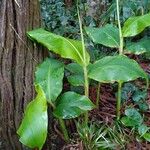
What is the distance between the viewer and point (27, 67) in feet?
6.07

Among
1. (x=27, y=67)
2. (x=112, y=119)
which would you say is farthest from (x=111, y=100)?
(x=27, y=67)

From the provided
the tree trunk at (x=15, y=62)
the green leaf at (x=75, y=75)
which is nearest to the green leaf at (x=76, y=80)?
the green leaf at (x=75, y=75)

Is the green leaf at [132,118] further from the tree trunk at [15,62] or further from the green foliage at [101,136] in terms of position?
the tree trunk at [15,62]

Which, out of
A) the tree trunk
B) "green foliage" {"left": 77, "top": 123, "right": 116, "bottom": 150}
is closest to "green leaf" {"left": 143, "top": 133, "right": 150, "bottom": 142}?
"green foliage" {"left": 77, "top": 123, "right": 116, "bottom": 150}

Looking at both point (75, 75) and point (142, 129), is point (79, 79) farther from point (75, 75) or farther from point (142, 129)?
point (142, 129)

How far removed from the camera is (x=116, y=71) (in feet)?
5.56

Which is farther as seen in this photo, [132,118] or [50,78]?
[132,118]

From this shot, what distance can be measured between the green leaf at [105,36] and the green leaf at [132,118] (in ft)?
1.22

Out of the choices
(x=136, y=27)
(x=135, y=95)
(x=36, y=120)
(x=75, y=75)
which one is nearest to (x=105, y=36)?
(x=136, y=27)

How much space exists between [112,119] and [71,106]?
0.35 m

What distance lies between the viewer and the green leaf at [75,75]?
1.83 metres

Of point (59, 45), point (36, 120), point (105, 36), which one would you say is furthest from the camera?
point (105, 36)

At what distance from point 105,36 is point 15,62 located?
54 cm

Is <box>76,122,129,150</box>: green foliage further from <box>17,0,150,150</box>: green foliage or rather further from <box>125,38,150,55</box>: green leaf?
<box>125,38,150,55</box>: green leaf
